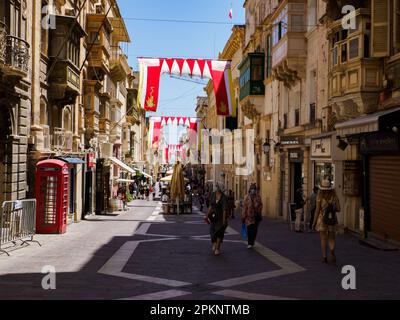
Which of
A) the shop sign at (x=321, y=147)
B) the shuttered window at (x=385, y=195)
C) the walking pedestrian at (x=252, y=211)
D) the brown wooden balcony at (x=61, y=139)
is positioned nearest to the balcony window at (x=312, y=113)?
the shop sign at (x=321, y=147)

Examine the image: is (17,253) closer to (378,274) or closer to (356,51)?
(378,274)

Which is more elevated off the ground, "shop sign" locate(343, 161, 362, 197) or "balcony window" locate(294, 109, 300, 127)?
"balcony window" locate(294, 109, 300, 127)

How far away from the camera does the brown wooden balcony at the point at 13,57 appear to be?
1656 centimetres

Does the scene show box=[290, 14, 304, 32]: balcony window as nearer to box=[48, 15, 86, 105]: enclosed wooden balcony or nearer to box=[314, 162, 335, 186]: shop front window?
box=[314, 162, 335, 186]: shop front window

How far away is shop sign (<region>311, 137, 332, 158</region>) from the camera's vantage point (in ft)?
68.0

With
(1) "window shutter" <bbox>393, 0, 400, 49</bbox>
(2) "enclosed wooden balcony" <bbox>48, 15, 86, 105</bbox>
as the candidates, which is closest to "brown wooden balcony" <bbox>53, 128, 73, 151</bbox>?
(2) "enclosed wooden balcony" <bbox>48, 15, 86, 105</bbox>

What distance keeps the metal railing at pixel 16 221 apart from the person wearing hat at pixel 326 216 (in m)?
6.88

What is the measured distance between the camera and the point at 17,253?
45.1ft

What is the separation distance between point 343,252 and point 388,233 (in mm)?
2350

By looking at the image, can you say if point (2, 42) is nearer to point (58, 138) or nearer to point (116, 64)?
point (58, 138)

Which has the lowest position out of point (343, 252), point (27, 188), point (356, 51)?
point (343, 252)

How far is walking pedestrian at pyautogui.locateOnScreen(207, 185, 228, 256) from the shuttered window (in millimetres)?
4668
